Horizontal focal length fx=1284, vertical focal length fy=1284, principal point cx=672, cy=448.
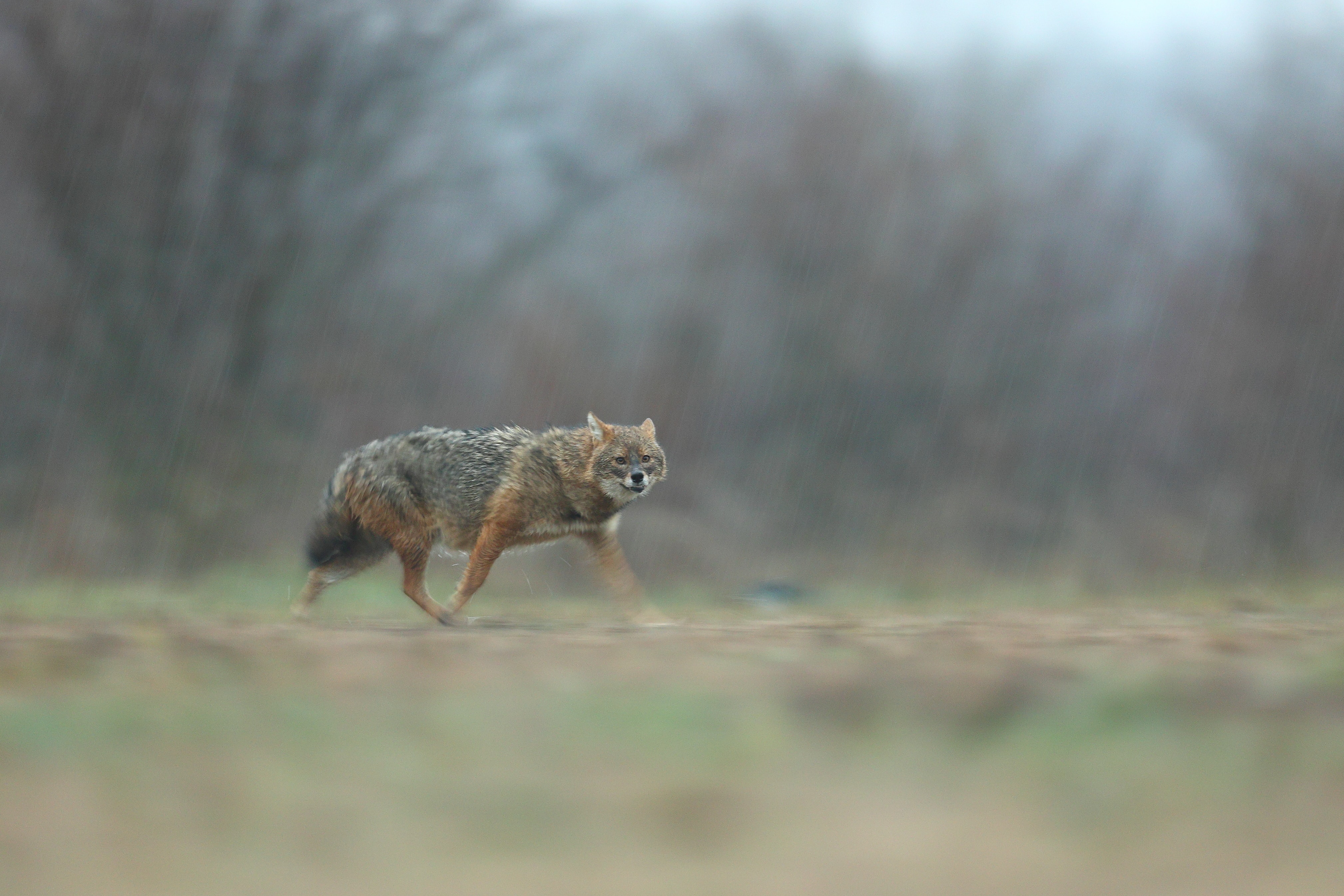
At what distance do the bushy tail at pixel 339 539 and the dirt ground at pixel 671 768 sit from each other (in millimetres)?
2550

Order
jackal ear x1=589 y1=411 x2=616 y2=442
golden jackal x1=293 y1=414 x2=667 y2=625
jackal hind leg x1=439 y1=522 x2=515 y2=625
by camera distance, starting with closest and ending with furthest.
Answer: jackal hind leg x1=439 y1=522 x2=515 y2=625
golden jackal x1=293 y1=414 x2=667 y2=625
jackal ear x1=589 y1=411 x2=616 y2=442

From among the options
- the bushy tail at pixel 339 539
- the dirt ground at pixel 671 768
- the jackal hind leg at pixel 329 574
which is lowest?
the dirt ground at pixel 671 768

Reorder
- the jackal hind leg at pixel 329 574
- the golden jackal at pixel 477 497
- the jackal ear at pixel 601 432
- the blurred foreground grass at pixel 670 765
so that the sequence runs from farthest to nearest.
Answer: the jackal hind leg at pixel 329 574 < the jackal ear at pixel 601 432 < the golden jackal at pixel 477 497 < the blurred foreground grass at pixel 670 765

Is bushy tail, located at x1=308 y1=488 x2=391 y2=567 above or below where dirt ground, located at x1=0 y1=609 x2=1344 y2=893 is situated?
above

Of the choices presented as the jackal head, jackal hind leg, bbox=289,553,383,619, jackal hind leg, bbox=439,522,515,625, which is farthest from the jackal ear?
jackal hind leg, bbox=289,553,383,619

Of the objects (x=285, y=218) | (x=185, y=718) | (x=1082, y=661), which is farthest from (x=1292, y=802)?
(x=285, y=218)

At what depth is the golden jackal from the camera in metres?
8.24

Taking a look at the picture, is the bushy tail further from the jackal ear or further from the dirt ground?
the dirt ground

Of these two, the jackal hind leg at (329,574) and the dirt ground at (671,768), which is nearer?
the dirt ground at (671,768)

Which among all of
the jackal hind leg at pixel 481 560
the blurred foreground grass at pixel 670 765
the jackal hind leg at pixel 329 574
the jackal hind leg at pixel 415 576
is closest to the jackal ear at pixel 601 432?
the jackal hind leg at pixel 481 560

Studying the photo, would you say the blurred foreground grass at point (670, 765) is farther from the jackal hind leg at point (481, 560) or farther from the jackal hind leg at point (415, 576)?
the jackal hind leg at point (415, 576)

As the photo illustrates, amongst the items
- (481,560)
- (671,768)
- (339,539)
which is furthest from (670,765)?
(339,539)

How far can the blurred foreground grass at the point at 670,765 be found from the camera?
3.14 meters

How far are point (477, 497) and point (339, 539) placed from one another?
1.03m
